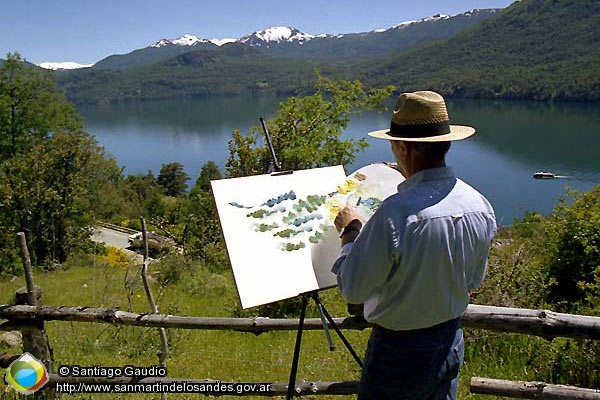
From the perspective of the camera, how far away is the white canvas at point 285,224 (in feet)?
7.98

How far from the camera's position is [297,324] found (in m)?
3.16

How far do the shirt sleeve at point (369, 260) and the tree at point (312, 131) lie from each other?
11465 millimetres

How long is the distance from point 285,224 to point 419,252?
3.68 ft

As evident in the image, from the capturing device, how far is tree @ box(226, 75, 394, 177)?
44.7ft

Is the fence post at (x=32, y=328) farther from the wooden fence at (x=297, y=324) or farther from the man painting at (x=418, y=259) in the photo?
the man painting at (x=418, y=259)

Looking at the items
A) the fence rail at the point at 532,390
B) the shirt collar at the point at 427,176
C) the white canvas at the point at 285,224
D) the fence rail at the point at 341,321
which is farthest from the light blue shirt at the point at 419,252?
the fence rail at the point at 532,390

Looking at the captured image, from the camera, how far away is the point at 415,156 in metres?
1.70

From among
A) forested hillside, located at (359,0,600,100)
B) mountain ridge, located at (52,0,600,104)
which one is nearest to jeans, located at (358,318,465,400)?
mountain ridge, located at (52,0,600,104)

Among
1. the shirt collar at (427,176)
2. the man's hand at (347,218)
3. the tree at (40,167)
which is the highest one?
the shirt collar at (427,176)

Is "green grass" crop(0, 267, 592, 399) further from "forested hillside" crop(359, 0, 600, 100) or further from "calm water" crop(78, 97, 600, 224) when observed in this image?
"forested hillside" crop(359, 0, 600, 100)

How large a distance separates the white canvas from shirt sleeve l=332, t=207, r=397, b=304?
642mm

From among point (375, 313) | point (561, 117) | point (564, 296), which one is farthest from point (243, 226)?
point (561, 117)

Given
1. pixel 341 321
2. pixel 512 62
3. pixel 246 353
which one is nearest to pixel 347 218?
pixel 341 321

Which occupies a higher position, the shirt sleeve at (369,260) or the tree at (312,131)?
the shirt sleeve at (369,260)
